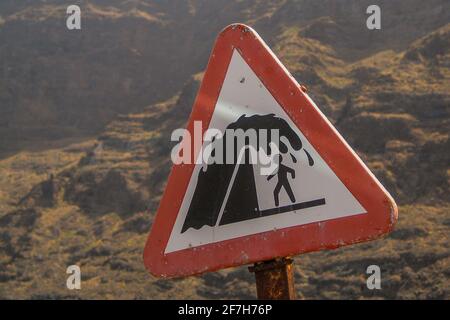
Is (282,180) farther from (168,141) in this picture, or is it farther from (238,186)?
(168,141)

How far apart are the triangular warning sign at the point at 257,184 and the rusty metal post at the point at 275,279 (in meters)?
0.03

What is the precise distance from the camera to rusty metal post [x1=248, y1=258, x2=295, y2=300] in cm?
220

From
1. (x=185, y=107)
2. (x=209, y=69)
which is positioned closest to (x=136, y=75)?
(x=185, y=107)

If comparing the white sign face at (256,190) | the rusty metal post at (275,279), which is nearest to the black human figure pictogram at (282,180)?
the white sign face at (256,190)

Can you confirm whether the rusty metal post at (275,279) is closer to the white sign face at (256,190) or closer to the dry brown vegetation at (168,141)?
the white sign face at (256,190)

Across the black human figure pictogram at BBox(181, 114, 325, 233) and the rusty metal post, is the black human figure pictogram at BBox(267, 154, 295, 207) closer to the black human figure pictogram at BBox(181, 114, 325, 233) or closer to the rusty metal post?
the black human figure pictogram at BBox(181, 114, 325, 233)

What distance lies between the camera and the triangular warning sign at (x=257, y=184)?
219 cm

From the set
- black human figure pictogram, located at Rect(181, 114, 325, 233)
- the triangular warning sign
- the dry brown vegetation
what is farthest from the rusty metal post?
the dry brown vegetation

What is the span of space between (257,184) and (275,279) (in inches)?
10.4

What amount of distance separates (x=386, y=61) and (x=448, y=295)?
1883cm

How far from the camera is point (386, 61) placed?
38.3 metres

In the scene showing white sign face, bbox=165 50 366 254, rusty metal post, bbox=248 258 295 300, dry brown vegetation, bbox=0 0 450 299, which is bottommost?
rusty metal post, bbox=248 258 295 300

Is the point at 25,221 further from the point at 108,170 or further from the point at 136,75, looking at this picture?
the point at 136,75

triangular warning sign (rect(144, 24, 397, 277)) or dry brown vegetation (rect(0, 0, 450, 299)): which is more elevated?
dry brown vegetation (rect(0, 0, 450, 299))
